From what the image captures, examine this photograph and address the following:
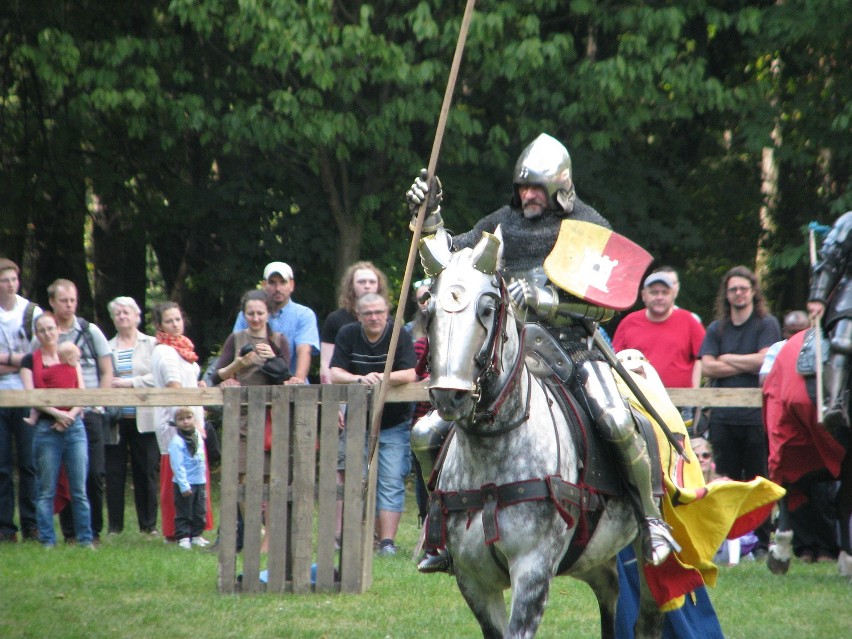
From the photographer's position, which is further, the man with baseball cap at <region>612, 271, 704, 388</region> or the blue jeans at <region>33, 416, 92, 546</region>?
the man with baseball cap at <region>612, 271, 704, 388</region>

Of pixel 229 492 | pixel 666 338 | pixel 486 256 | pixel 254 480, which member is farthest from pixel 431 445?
pixel 666 338

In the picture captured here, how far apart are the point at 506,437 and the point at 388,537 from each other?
4761 mm

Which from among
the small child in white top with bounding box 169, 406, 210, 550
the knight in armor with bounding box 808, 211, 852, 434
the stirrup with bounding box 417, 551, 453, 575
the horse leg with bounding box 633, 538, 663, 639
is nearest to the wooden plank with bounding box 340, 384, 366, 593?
the horse leg with bounding box 633, 538, 663, 639

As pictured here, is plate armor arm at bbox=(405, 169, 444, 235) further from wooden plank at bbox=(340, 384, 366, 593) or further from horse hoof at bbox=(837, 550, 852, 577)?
horse hoof at bbox=(837, 550, 852, 577)

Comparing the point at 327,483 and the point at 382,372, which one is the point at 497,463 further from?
the point at 382,372

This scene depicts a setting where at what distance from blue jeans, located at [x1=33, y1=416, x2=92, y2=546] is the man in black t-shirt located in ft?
6.85

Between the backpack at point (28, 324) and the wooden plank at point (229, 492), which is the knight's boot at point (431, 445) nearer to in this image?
the wooden plank at point (229, 492)

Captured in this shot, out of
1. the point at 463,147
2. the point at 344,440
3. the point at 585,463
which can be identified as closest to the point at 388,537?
the point at 344,440

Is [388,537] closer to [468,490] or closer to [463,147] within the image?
[468,490]

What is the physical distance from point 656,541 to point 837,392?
3314 mm

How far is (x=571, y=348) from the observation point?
244 inches

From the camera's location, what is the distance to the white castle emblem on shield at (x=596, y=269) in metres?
5.81

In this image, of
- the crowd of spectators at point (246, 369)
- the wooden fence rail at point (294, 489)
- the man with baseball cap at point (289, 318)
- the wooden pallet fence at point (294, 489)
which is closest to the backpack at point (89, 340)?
the crowd of spectators at point (246, 369)

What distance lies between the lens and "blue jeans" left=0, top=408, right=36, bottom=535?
1046 centimetres
